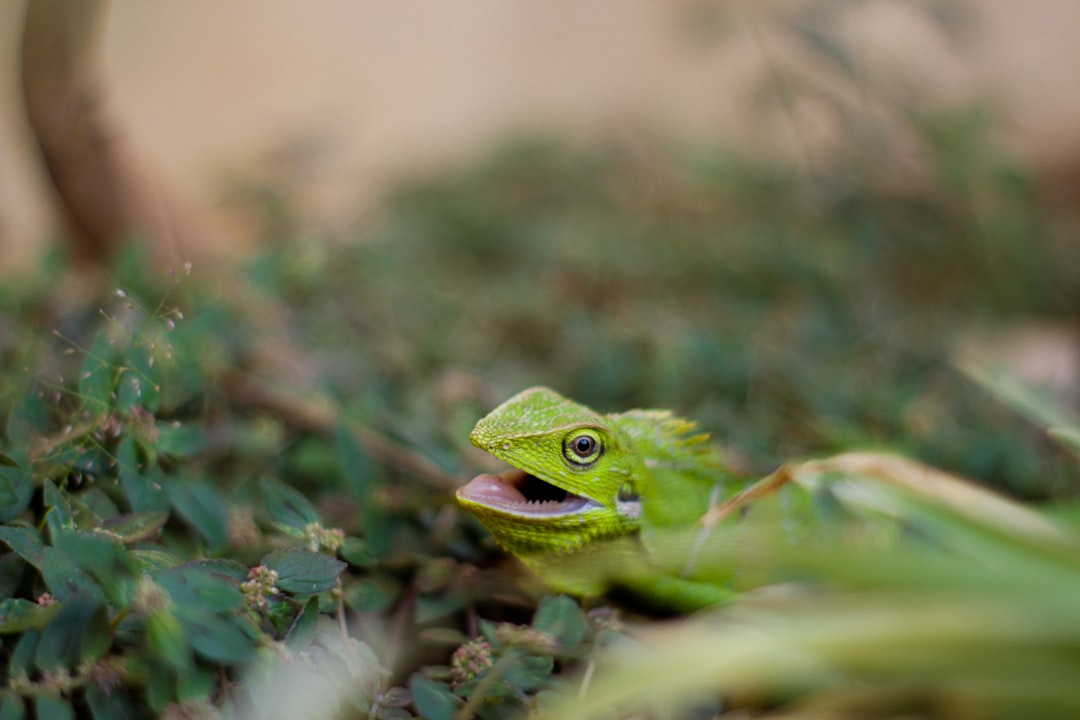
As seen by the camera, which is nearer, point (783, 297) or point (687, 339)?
point (687, 339)

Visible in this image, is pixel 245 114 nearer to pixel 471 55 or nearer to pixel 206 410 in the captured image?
pixel 471 55

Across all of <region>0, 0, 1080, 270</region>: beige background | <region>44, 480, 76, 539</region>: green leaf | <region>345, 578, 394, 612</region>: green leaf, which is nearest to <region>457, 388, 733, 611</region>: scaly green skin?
<region>345, 578, 394, 612</region>: green leaf

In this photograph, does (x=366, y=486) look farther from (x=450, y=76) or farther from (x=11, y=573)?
(x=450, y=76)

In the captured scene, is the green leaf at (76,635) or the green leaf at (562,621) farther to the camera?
the green leaf at (562,621)

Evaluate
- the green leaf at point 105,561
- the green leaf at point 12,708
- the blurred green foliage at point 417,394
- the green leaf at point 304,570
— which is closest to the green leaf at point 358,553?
the blurred green foliage at point 417,394

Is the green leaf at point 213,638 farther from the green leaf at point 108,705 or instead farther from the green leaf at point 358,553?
the green leaf at point 358,553

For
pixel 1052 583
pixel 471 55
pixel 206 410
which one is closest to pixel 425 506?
pixel 206 410
